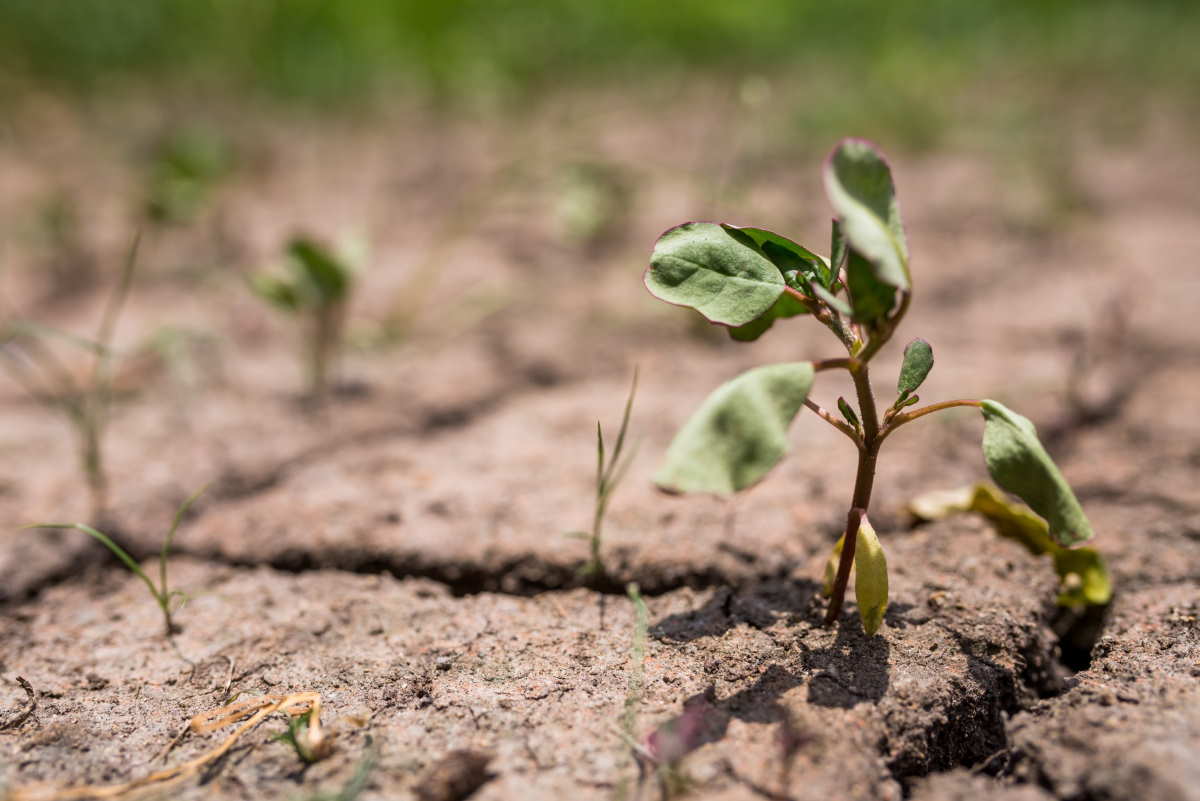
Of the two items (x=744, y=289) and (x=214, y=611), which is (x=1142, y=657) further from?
(x=214, y=611)

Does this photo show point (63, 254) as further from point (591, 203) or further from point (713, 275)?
point (713, 275)

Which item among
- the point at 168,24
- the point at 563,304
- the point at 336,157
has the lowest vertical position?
the point at 563,304

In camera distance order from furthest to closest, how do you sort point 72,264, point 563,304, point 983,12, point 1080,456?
point 983,12 < point 72,264 < point 563,304 < point 1080,456

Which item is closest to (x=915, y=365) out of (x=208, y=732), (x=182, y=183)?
(x=208, y=732)

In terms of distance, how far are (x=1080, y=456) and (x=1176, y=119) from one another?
207cm

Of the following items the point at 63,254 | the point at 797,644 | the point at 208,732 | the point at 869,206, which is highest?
the point at 869,206

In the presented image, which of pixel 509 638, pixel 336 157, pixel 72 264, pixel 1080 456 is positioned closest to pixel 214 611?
pixel 509 638

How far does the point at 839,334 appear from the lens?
2.96 feet

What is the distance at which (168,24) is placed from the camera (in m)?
3.39

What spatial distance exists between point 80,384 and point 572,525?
1.15m

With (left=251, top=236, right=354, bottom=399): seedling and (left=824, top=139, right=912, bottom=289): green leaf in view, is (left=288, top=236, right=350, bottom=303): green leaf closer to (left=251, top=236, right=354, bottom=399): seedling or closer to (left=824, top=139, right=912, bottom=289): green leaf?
(left=251, top=236, right=354, bottom=399): seedling

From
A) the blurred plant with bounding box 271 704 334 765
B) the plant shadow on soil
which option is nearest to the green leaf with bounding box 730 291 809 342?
the plant shadow on soil

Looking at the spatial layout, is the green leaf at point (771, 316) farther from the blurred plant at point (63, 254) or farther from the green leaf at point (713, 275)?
the blurred plant at point (63, 254)

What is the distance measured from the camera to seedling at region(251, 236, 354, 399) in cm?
167
